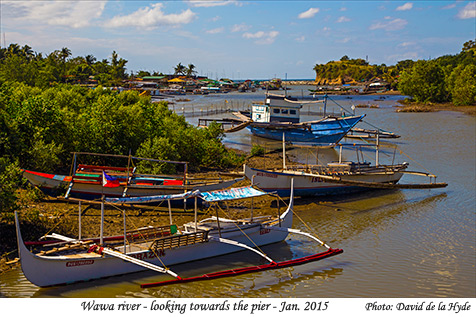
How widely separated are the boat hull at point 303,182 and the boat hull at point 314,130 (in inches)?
561

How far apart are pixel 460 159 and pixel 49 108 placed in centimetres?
3085

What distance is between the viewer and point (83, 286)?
511 inches

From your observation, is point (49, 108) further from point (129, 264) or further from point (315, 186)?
point (315, 186)

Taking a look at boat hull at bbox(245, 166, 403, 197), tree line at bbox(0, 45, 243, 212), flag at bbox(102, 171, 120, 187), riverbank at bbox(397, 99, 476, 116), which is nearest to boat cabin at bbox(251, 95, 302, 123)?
tree line at bbox(0, 45, 243, 212)

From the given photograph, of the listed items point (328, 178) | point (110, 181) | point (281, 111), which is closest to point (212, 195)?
point (110, 181)

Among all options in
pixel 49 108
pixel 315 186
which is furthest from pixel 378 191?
pixel 49 108

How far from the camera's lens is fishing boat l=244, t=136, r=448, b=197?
22578 mm

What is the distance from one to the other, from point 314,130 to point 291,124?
231 centimetres

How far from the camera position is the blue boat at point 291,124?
40.8 metres

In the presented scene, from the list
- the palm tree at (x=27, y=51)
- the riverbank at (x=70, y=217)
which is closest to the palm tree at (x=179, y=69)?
the palm tree at (x=27, y=51)

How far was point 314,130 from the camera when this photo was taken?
4216 centimetres

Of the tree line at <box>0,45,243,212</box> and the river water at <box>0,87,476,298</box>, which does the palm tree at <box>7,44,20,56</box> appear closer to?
the tree line at <box>0,45,243,212</box>

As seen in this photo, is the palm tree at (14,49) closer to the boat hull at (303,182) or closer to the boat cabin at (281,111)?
the boat cabin at (281,111)

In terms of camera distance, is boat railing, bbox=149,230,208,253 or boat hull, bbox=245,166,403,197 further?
boat hull, bbox=245,166,403,197
